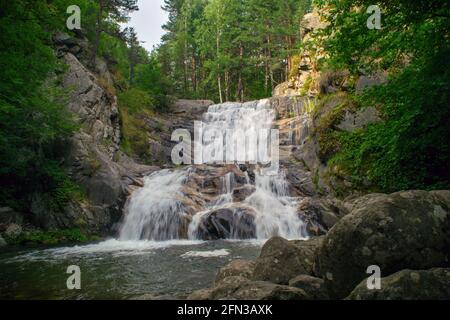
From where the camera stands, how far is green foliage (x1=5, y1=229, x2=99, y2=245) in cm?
1396

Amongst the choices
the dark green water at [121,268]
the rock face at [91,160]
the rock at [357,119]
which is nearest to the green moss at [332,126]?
the rock at [357,119]

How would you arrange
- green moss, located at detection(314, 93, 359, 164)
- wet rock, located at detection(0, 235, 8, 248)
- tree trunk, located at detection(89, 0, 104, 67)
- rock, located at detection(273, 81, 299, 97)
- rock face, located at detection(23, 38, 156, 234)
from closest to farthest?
wet rock, located at detection(0, 235, 8, 248) → rock face, located at detection(23, 38, 156, 234) → green moss, located at detection(314, 93, 359, 164) → tree trunk, located at detection(89, 0, 104, 67) → rock, located at detection(273, 81, 299, 97)

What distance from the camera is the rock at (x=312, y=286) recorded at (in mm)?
4770

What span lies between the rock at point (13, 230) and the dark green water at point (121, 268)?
2.31 m

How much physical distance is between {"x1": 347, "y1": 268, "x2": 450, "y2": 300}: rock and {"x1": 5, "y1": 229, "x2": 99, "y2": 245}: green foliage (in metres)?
13.9

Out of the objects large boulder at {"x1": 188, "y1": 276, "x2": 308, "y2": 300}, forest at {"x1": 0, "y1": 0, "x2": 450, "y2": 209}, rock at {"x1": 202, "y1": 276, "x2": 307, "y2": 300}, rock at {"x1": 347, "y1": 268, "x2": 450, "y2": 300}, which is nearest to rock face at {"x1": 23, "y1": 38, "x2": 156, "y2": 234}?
forest at {"x1": 0, "y1": 0, "x2": 450, "y2": 209}

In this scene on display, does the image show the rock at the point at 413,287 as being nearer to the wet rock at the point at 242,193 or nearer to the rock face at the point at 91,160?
the wet rock at the point at 242,193

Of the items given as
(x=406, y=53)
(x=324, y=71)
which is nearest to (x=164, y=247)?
(x=406, y=53)

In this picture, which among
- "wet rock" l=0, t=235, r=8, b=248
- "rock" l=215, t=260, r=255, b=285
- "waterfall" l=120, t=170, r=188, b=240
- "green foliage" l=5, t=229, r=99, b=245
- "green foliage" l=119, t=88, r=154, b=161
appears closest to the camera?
"rock" l=215, t=260, r=255, b=285

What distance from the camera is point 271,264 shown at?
6.00 meters

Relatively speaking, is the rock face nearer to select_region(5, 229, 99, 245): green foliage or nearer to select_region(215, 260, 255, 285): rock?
select_region(5, 229, 99, 245): green foliage
